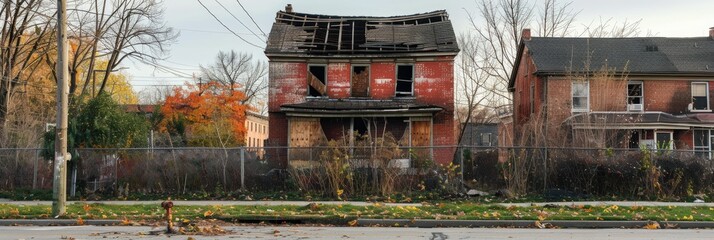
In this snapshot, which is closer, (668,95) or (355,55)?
(355,55)

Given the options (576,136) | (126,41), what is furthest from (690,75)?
(126,41)

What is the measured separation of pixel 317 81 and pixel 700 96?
1904cm

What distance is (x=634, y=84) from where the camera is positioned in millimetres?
36344

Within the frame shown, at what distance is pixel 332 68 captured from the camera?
109ft

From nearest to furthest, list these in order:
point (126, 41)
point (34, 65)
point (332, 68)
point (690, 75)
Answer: point (332, 68) < point (690, 75) < point (34, 65) < point (126, 41)

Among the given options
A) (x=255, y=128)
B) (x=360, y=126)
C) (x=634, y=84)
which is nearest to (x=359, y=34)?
(x=360, y=126)

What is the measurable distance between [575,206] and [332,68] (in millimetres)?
15913

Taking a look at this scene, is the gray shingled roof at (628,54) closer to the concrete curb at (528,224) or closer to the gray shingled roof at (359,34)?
the gray shingled roof at (359,34)

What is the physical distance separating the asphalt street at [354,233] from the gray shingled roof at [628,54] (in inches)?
844

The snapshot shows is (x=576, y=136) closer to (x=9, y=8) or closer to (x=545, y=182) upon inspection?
(x=545, y=182)

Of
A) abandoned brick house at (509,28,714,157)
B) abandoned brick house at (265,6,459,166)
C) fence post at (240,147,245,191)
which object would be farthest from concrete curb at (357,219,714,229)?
abandoned brick house at (265,6,459,166)

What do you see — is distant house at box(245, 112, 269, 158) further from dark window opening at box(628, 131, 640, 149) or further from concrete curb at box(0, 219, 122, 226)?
concrete curb at box(0, 219, 122, 226)

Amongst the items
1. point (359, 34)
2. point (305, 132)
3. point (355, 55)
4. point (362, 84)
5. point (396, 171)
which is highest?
point (359, 34)

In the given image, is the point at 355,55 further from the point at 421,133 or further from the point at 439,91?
the point at 421,133
